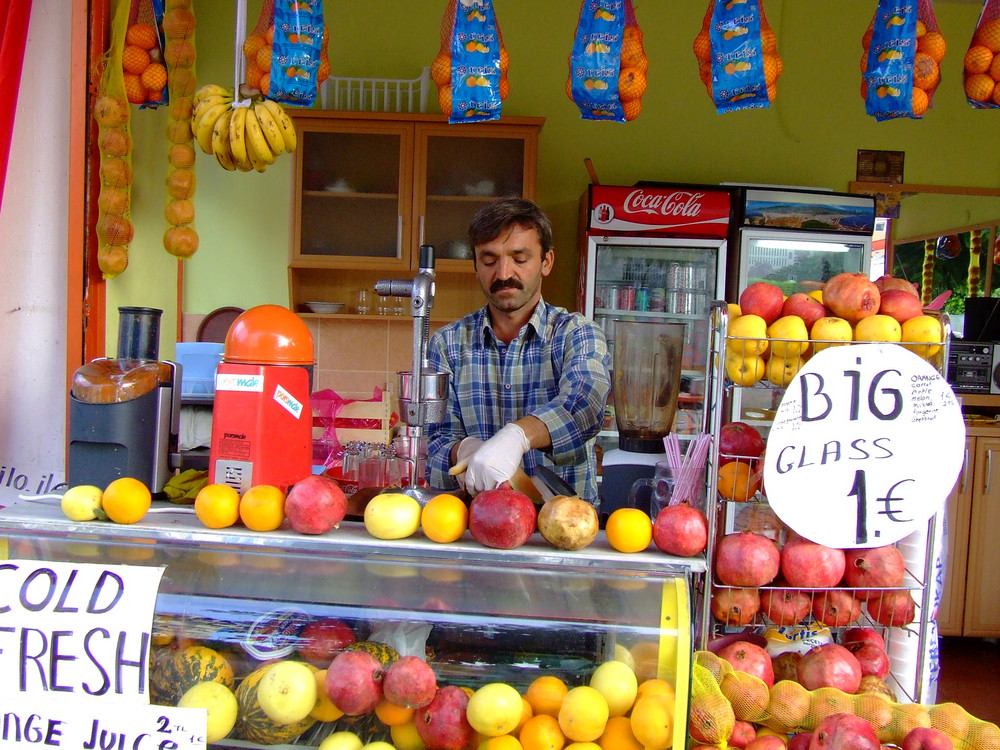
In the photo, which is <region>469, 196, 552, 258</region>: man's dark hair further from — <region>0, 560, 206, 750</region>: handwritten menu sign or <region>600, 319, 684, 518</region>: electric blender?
<region>0, 560, 206, 750</region>: handwritten menu sign

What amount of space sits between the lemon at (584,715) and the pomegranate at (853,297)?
2.37ft

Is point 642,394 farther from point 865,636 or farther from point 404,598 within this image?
point 404,598

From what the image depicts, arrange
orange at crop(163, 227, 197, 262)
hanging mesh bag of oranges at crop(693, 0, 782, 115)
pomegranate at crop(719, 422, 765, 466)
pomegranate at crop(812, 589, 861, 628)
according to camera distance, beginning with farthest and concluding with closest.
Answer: orange at crop(163, 227, 197, 262), hanging mesh bag of oranges at crop(693, 0, 782, 115), pomegranate at crop(719, 422, 765, 466), pomegranate at crop(812, 589, 861, 628)

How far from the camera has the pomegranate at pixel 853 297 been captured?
124cm

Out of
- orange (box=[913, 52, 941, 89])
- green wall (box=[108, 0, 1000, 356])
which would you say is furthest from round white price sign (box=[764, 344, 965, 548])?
green wall (box=[108, 0, 1000, 356])

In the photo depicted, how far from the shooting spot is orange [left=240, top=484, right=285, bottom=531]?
1.18 meters

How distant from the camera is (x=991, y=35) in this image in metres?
2.45

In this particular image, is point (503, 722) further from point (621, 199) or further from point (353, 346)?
point (353, 346)

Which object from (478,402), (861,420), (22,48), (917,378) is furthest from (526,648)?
(22,48)

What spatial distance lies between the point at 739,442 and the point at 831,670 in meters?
0.39

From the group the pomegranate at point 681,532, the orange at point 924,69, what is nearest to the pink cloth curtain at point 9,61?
the pomegranate at point 681,532

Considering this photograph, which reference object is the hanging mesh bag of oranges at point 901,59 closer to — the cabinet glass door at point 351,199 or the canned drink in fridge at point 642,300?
the canned drink in fridge at point 642,300

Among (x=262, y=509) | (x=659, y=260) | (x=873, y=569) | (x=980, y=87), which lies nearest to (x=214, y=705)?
(x=262, y=509)

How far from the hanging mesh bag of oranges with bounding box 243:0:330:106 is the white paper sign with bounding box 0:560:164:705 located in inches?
72.5
